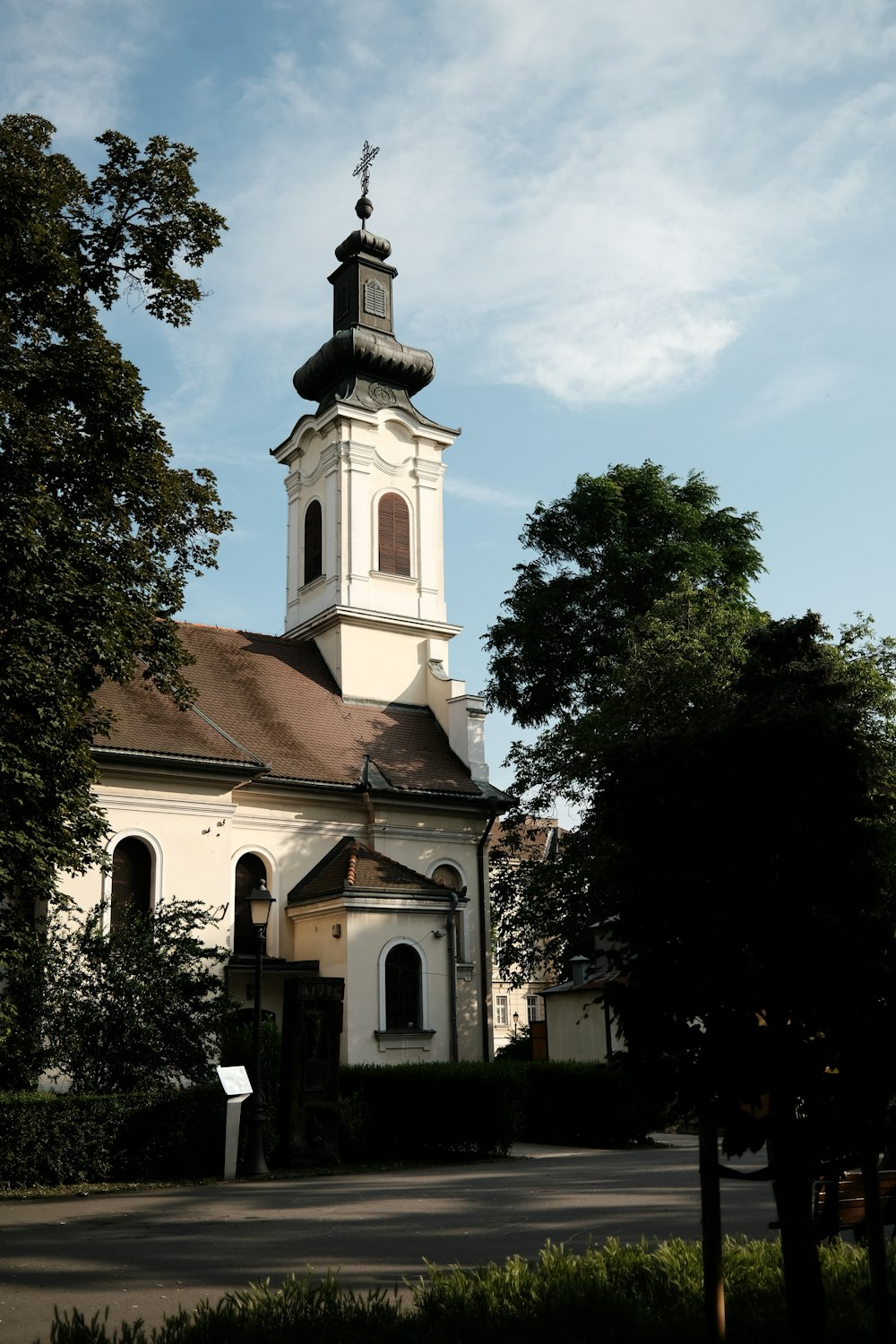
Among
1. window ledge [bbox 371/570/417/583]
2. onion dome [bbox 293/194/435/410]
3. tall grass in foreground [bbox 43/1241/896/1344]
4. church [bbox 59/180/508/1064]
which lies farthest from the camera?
onion dome [bbox 293/194/435/410]

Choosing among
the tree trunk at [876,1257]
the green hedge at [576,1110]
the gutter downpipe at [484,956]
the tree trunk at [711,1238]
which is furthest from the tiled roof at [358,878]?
the tree trunk at [711,1238]

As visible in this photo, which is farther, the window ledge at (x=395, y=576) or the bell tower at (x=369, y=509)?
the window ledge at (x=395, y=576)

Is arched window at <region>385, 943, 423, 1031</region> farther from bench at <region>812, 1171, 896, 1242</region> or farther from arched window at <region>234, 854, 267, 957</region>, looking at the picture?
bench at <region>812, 1171, 896, 1242</region>

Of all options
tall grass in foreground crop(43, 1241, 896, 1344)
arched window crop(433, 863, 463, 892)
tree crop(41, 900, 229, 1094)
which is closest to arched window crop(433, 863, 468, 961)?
arched window crop(433, 863, 463, 892)

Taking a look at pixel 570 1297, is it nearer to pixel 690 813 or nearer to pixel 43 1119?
pixel 690 813

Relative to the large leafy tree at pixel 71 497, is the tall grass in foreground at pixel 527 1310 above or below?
below

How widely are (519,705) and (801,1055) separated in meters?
28.1

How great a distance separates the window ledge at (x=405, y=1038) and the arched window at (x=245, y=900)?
10.5ft

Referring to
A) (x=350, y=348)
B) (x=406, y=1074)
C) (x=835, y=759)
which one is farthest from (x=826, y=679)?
(x=350, y=348)

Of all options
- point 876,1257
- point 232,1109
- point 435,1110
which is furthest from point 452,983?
point 876,1257

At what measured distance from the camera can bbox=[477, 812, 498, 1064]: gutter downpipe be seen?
28630 millimetres

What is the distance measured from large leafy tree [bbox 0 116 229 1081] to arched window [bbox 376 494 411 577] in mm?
14219

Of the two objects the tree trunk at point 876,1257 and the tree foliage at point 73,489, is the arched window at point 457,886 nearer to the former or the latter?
the tree foliage at point 73,489

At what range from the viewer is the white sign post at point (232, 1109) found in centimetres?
1695
